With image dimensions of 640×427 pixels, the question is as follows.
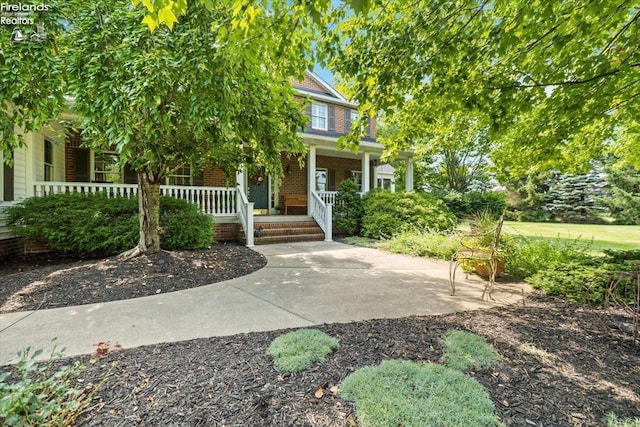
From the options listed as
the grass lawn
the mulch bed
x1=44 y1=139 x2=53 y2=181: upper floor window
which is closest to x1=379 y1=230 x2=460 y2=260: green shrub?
the grass lawn

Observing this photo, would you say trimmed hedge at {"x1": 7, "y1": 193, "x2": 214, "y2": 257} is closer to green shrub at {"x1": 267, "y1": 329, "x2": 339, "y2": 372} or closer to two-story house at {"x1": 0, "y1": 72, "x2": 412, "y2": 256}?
two-story house at {"x1": 0, "y1": 72, "x2": 412, "y2": 256}

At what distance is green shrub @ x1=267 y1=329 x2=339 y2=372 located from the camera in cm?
221

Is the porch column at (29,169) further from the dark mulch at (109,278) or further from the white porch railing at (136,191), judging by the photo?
the dark mulch at (109,278)

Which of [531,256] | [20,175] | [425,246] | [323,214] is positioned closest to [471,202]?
[323,214]

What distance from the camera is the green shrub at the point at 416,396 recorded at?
1.65 meters

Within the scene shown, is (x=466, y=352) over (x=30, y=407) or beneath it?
beneath

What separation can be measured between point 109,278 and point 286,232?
562cm

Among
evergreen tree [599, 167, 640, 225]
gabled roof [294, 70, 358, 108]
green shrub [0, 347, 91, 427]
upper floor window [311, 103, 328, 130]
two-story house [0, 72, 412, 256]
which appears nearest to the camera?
green shrub [0, 347, 91, 427]

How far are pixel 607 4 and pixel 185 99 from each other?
16.8 feet

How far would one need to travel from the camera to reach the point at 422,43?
374 centimetres

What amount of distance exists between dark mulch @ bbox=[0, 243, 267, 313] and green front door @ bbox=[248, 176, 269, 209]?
21.9 feet

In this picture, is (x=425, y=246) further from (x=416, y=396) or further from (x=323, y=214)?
(x=416, y=396)

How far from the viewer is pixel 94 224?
20.4ft

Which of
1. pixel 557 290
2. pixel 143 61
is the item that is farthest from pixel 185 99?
pixel 557 290
